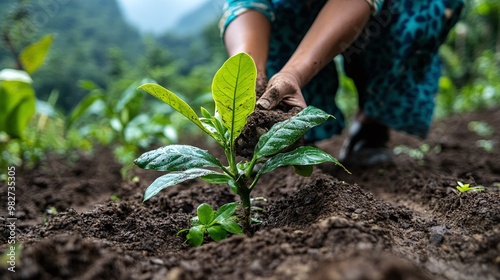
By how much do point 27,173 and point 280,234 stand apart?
202 centimetres

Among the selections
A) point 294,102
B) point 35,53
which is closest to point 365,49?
point 294,102

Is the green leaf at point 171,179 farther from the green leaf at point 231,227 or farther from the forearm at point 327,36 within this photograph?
the forearm at point 327,36

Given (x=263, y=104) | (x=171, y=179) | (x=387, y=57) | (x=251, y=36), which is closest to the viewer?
(x=171, y=179)

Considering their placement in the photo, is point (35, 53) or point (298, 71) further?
point (35, 53)

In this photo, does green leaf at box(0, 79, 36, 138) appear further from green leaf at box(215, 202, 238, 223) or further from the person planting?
green leaf at box(215, 202, 238, 223)

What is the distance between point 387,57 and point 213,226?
4.61 ft

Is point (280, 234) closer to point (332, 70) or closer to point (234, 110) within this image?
point (234, 110)

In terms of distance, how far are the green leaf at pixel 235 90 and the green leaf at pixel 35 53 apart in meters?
2.01

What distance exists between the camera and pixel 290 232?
100 centimetres

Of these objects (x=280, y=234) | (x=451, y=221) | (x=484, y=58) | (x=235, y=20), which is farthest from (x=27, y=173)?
(x=484, y=58)

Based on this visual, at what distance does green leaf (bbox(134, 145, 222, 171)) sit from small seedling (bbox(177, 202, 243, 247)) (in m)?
0.12

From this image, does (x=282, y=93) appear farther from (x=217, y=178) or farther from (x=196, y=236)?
(x=196, y=236)

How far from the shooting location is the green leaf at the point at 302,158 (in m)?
1.10

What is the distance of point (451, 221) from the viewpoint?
1.28m
